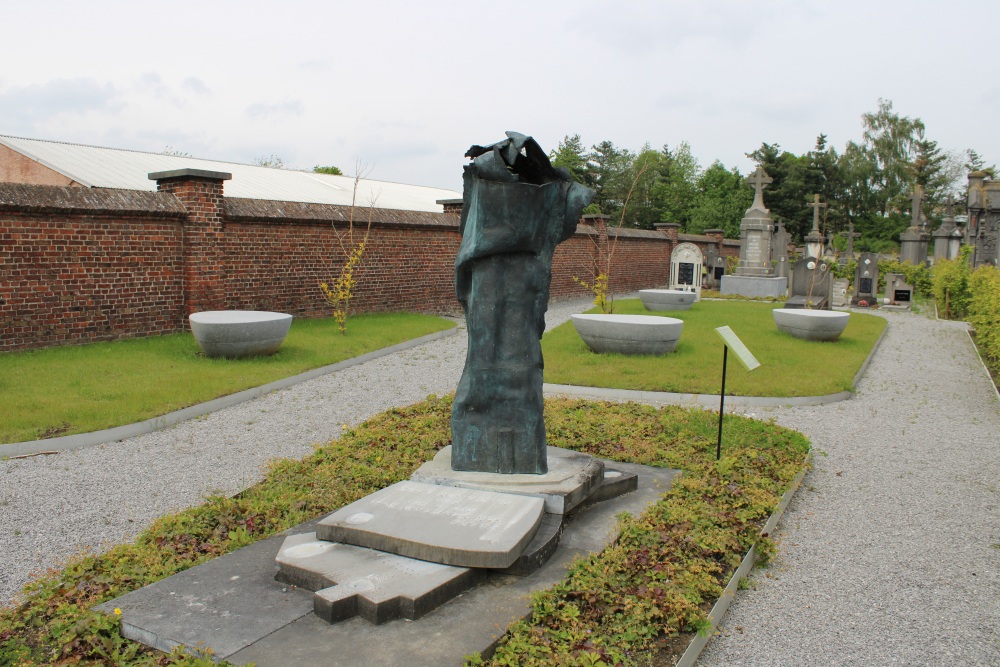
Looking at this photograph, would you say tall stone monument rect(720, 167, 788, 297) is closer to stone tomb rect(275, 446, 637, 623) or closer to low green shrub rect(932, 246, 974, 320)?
low green shrub rect(932, 246, 974, 320)

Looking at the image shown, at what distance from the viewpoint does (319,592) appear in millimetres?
3383

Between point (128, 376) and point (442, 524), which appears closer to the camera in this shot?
point (442, 524)

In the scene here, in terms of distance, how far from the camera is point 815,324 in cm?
1281

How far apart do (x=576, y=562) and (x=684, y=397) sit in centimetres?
538

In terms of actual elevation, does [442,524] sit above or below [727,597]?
above

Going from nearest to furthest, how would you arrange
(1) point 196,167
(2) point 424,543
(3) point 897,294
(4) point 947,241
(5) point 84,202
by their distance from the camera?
(2) point 424,543, (5) point 84,202, (1) point 196,167, (3) point 897,294, (4) point 947,241

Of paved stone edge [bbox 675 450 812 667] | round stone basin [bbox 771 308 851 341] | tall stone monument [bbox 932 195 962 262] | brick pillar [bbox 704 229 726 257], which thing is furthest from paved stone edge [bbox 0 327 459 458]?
tall stone monument [bbox 932 195 962 262]

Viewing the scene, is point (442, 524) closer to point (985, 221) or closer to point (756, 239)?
point (756, 239)

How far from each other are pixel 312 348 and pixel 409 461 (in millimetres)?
5651

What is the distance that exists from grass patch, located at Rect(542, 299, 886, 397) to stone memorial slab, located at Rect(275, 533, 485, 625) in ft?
19.7

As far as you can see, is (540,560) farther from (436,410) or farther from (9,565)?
(436,410)

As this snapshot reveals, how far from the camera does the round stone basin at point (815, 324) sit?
42.0 ft

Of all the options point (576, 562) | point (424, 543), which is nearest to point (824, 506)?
point (576, 562)

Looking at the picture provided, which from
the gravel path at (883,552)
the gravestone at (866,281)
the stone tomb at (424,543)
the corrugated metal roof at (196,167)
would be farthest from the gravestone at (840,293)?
the stone tomb at (424,543)
